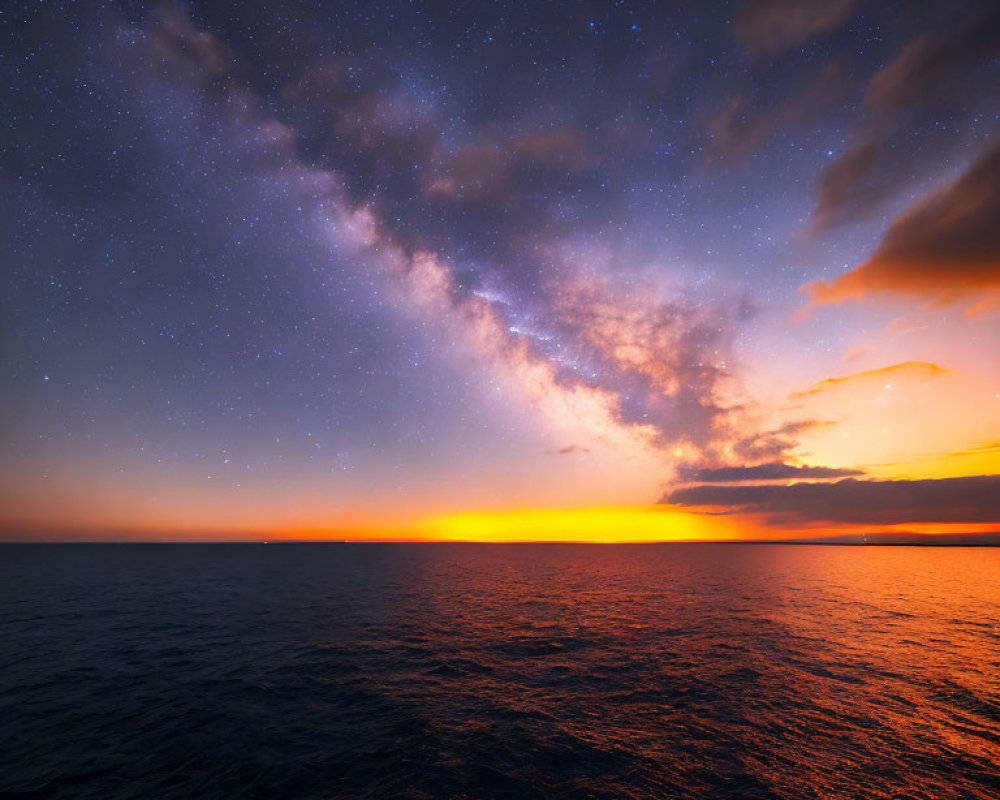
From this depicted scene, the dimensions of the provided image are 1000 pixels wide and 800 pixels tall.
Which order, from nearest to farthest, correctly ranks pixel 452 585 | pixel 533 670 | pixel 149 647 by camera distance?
pixel 533 670, pixel 149 647, pixel 452 585

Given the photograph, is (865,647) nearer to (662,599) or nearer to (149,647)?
(662,599)

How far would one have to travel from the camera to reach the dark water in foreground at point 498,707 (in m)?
13.9

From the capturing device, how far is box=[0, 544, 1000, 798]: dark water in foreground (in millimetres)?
13883

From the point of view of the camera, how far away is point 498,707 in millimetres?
19453

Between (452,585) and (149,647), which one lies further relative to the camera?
(452,585)

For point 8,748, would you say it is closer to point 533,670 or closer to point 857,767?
point 533,670

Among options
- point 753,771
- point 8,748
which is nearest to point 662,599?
point 753,771

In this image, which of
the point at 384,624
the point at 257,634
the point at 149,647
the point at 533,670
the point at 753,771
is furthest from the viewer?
the point at 384,624

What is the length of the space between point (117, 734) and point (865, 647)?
4242 cm

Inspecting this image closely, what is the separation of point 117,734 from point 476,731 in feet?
46.2

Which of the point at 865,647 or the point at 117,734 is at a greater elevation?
the point at 117,734

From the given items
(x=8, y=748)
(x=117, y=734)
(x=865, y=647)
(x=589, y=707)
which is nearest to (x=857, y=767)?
(x=589, y=707)

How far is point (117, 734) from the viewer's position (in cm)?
1677

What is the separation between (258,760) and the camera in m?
15.0
